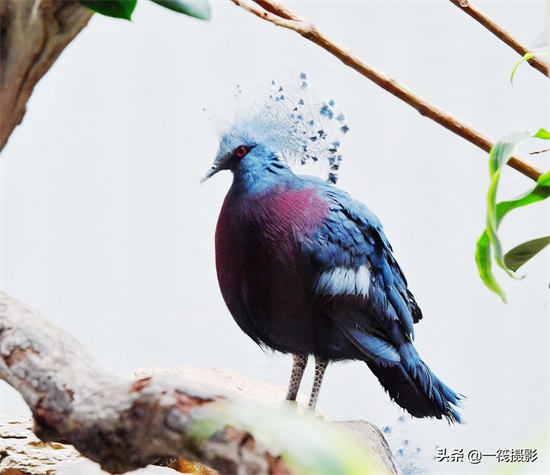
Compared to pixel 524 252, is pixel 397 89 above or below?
above

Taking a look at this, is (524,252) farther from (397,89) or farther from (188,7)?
(188,7)

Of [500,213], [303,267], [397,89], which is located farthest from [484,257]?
[303,267]

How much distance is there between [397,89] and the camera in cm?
72

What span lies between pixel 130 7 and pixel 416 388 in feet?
2.81

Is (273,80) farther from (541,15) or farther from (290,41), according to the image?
(541,15)

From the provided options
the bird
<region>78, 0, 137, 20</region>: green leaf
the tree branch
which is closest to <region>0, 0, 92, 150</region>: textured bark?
<region>78, 0, 137, 20</region>: green leaf

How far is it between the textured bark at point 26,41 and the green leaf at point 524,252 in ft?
1.50

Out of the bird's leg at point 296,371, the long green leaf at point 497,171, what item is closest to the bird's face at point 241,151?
the bird's leg at point 296,371

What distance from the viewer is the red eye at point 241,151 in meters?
1.14

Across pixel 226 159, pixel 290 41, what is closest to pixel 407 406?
pixel 226 159

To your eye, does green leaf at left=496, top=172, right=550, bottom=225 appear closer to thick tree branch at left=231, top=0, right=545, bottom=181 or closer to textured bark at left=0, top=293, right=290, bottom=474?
thick tree branch at left=231, top=0, right=545, bottom=181

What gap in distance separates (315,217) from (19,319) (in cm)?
62

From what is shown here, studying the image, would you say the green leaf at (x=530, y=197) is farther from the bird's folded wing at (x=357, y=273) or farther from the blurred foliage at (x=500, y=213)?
the bird's folded wing at (x=357, y=273)

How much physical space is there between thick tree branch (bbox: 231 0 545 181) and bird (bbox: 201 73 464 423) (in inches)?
15.6
